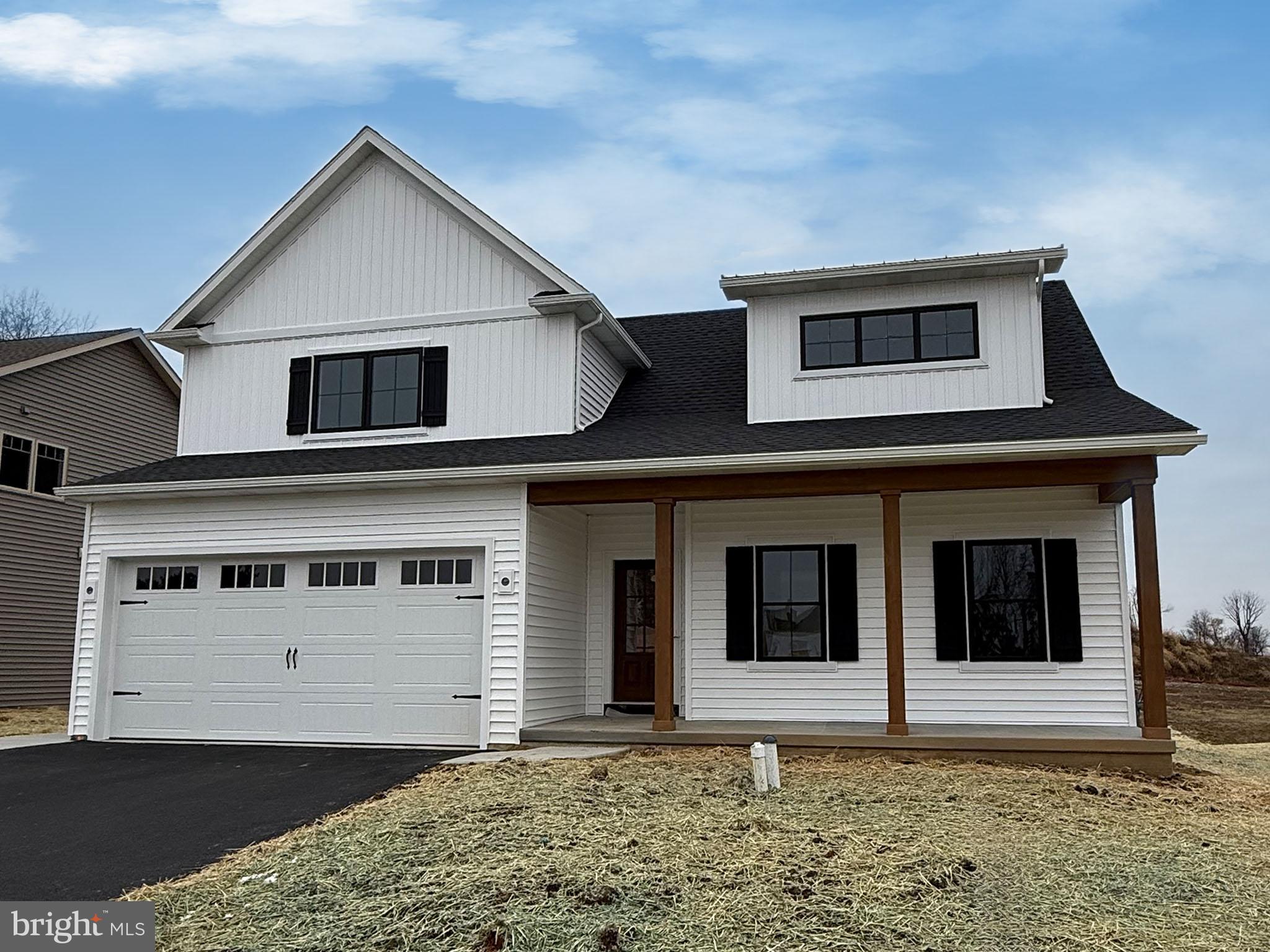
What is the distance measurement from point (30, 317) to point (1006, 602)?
37125 mm

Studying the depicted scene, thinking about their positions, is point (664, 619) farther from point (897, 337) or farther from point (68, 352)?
point (68, 352)

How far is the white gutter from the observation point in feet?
31.8

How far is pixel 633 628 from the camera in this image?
13.2m

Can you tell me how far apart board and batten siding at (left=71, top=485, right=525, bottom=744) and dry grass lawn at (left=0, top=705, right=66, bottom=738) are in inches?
95.0

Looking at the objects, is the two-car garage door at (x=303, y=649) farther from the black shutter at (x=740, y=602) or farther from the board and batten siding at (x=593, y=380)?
the black shutter at (x=740, y=602)

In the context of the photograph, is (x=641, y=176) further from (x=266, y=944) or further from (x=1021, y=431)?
(x=266, y=944)

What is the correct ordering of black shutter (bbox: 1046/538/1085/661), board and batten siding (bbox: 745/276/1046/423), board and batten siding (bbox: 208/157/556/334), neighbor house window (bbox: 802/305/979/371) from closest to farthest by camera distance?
black shutter (bbox: 1046/538/1085/661) < board and batten siding (bbox: 745/276/1046/423) < neighbor house window (bbox: 802/305/979/371) < board and batten siding (bbox: 208/157/556/334)

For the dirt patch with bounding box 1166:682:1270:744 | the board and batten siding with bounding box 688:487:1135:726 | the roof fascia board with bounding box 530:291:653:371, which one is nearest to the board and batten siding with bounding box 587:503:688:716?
the board and batten siding with bounding box 688:487:1135:726

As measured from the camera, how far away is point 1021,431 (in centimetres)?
1036

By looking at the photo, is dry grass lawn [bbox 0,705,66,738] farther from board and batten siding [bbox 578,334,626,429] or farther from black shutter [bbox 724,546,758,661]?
black shutter [bbox 724,546,758,661]

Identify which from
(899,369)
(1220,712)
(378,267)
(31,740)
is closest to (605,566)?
(899,369)

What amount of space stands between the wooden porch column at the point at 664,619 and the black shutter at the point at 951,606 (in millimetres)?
2942

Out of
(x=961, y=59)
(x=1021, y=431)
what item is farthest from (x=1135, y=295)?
(x=1021, y=431)

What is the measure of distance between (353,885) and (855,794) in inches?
148
